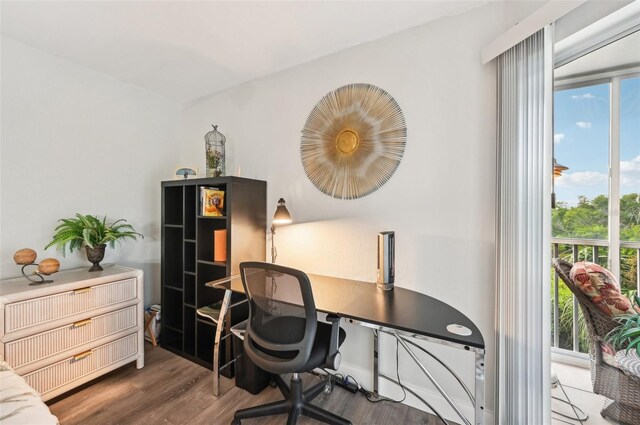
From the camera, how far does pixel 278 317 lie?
4.37 feet

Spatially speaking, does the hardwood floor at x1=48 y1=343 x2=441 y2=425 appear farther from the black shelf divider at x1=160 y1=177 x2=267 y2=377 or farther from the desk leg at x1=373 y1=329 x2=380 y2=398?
the black shelf divider at x1=160 y1=177 x2=267 y2=377

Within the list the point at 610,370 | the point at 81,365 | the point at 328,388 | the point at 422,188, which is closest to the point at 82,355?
the point at 81,365

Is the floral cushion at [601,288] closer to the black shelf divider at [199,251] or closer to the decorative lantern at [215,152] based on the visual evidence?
the black shelf divider at [199,251]

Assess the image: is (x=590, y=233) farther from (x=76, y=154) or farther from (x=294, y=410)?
(x=76, y=154)

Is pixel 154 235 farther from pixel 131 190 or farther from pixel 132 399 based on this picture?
pixel 132 399

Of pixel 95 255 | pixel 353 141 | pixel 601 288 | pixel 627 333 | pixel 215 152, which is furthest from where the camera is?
pixel 215 152

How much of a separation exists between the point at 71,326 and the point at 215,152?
62.7 inches

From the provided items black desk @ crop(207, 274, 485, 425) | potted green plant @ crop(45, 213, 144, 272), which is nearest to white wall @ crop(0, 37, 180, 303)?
potted green plant @ crop(45, 213, 144, 272)

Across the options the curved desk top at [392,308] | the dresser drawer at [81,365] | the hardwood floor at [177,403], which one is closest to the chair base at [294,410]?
the hardwood floor at [177,403]

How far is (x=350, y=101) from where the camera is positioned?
6.14 feet

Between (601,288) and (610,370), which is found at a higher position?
(601,288)

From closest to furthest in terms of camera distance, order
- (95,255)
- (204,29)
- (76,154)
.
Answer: (204,29) < (95,255) < (76,154)

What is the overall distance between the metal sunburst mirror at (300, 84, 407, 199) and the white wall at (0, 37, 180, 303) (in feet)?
5.55

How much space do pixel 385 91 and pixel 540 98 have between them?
0.84 m
